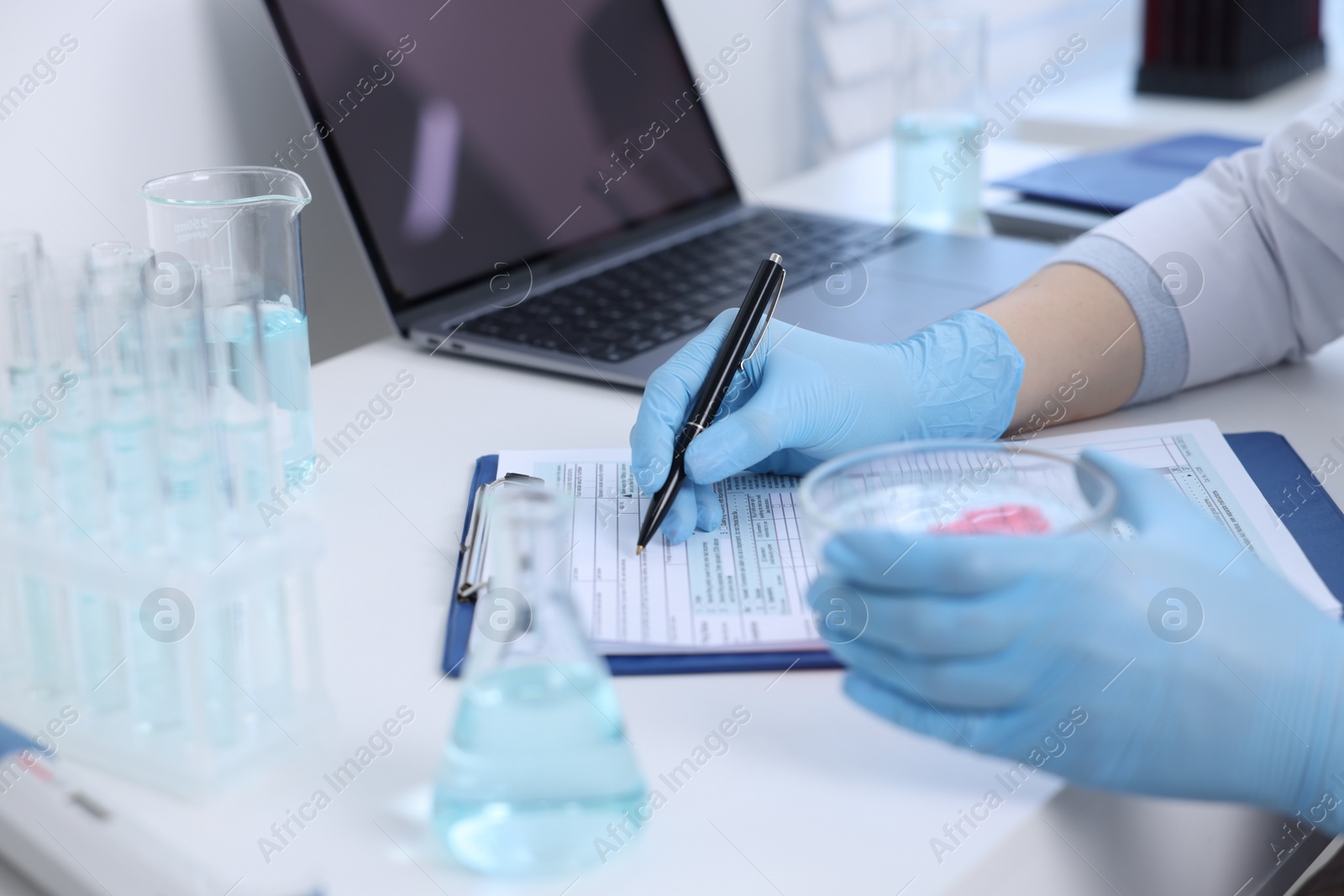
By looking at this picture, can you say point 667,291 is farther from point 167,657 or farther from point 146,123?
point 167,657

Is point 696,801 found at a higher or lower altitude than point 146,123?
lower

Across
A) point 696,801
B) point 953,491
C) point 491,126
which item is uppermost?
point 491,126

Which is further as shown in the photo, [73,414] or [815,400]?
[815,400]

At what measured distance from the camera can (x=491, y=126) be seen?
1.17 m

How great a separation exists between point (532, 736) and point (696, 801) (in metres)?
0.10

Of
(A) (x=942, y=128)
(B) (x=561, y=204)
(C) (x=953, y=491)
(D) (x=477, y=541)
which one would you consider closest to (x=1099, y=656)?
(C) (x=953, y=491)

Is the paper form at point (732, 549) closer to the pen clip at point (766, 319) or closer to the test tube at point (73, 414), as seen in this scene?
the pen clip at point (766, 319)

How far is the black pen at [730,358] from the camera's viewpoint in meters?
0.77

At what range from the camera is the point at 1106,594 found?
0.56 metres

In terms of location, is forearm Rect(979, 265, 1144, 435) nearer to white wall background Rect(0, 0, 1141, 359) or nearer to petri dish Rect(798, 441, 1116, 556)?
petri dish Rect(798, 441, 1116, 556)

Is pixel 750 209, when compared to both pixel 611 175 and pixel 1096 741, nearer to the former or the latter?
pixel 611 175

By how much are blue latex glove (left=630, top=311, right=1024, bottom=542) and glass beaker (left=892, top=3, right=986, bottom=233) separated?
503mm

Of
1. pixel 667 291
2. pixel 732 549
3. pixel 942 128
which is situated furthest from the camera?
pixel 942 128

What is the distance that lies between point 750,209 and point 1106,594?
93cm
